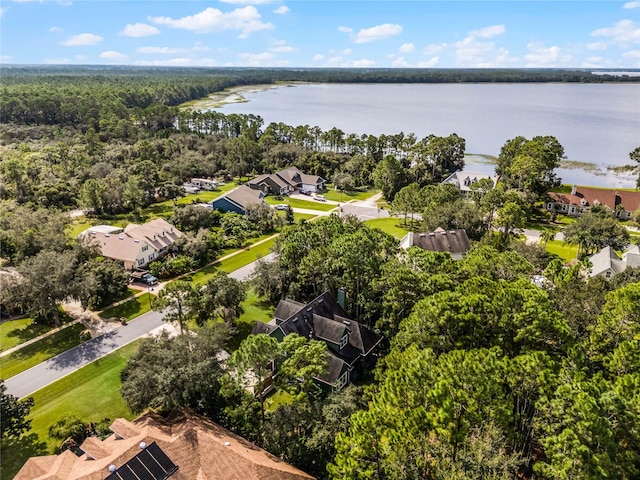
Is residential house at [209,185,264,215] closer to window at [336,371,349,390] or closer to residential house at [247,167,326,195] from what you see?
residential house at [247,167,326,195]

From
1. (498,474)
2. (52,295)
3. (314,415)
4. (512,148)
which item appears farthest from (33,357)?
(512,148)

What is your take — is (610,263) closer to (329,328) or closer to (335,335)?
(335,335)

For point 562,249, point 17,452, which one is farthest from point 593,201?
point 17,452

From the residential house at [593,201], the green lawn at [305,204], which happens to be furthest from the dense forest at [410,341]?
the green lawn at [305,204]

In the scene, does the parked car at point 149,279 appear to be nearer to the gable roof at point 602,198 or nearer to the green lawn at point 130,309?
the green lawn at point 130,309

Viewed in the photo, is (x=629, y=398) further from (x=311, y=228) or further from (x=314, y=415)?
(x=311, y=228)

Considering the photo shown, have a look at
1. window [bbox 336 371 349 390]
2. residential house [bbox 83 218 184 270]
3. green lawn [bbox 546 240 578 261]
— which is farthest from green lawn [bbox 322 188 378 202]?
window [bbox 336 371 349 390]
